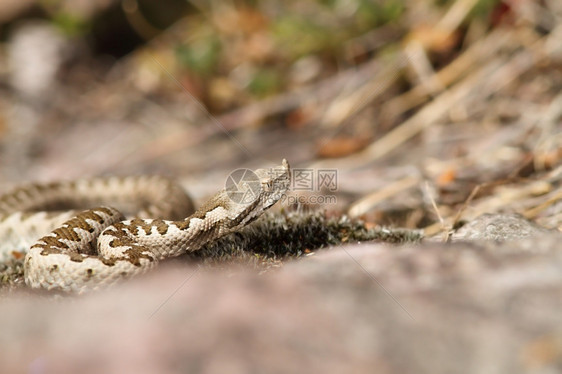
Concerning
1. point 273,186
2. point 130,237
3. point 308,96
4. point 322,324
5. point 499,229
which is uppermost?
point 308,96

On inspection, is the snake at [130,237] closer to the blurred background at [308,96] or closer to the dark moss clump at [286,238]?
the dark moss clump at [286,238]

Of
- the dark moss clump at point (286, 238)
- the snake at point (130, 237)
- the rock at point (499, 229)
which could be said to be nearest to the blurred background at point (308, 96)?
the rock at point (499, 229)

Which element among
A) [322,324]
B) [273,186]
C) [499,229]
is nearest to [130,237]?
[273,186]

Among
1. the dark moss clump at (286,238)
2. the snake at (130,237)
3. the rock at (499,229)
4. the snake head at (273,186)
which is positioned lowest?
the rock at (499,229)

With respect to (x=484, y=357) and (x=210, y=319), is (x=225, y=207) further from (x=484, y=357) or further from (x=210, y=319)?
(x=484, y=357)

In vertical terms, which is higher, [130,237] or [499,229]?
[130,237]

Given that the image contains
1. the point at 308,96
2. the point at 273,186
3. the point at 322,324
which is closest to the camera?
the point at 322,324

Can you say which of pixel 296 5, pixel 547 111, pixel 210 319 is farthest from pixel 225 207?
pixel 296 5

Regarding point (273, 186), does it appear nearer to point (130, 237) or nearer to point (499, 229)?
point (130, 237)
